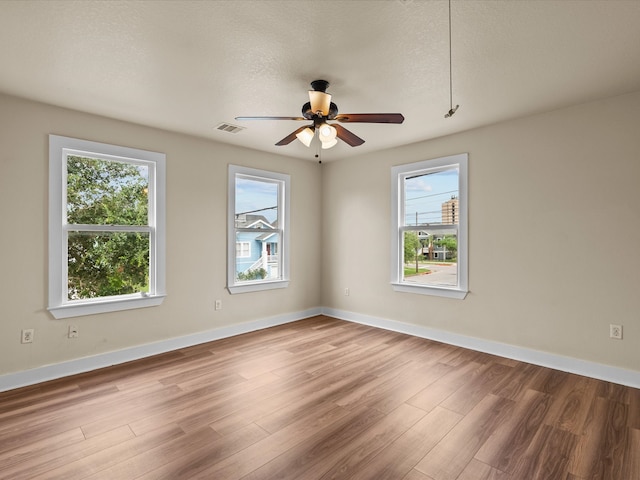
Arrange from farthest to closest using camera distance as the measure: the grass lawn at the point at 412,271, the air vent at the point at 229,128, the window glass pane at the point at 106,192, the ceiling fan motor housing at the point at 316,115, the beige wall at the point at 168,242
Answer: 1. the grass lawn at the point at 412,271
2. the air vent at the point at 229,128
3. the window glass pane at the point at 106,192
4. the beige wall at the point at 168,242
5. the ceiling fan motor housing at the point at 316,115

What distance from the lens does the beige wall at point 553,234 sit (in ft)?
9.73

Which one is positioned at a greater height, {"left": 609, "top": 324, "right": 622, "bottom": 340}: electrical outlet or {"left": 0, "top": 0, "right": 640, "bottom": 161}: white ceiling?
{"left": 0, "top": 0, "right": 640, "bottom": 161}: white ceiling

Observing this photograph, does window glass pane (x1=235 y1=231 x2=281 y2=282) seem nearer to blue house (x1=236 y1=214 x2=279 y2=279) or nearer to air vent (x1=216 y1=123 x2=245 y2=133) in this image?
blue house (x1=236 y1=214 x2=279 y2=279)

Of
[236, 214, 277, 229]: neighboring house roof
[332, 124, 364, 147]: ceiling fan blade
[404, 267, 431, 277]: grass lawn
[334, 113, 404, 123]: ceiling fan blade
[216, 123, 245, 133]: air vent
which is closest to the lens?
[334, 113, 404, 123]: ceiling fan blade

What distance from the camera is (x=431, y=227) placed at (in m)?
4.34

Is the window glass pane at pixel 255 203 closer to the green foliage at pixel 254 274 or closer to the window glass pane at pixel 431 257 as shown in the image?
the green foliage at pixel 254 274

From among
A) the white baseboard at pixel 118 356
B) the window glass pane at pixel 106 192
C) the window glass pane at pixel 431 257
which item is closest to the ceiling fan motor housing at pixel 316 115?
the window glass pane at pixel 106 192

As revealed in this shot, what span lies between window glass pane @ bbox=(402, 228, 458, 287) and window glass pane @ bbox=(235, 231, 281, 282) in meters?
1.88

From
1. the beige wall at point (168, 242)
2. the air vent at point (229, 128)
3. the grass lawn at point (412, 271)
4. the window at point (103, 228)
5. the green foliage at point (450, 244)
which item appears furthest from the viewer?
the grass lawn at point (412, 271)

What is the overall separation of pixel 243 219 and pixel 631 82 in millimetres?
4166

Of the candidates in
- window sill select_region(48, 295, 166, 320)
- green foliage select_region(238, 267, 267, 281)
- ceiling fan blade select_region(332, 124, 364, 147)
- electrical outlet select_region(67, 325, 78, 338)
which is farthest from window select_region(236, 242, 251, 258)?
ceiling fan blade select_region(332, 124, 364, 147)

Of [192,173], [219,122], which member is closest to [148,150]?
[192,173]

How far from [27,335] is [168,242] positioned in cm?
148

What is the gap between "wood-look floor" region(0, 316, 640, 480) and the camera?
6.27ft
